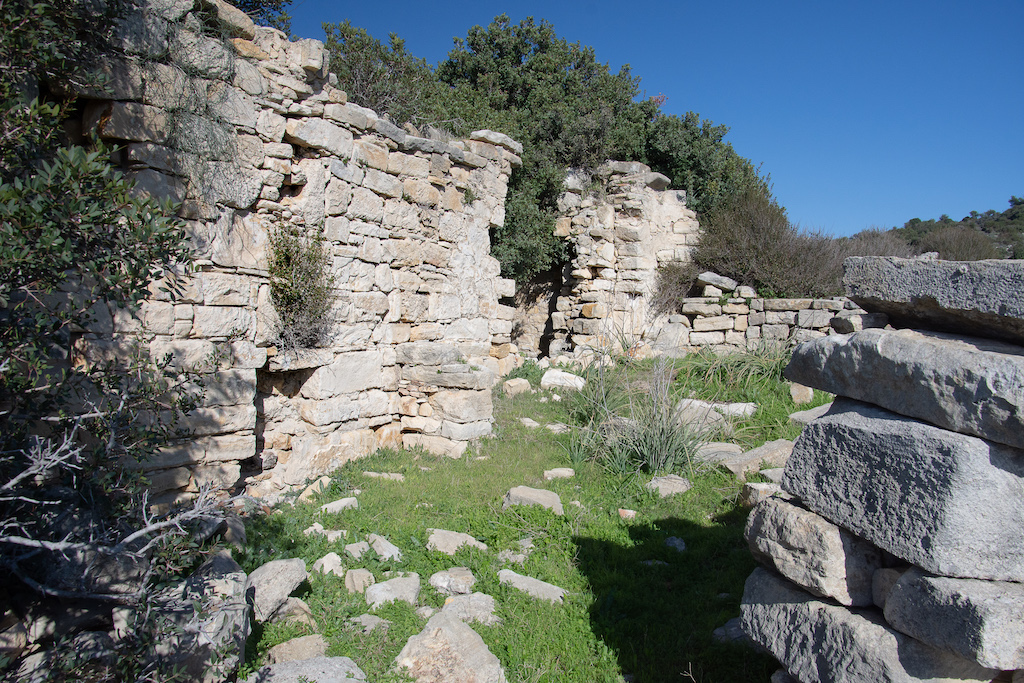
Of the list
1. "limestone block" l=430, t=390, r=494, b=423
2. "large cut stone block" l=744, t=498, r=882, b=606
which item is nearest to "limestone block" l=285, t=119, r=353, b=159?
"limestone block" l=430, t=390, r=494, b=423

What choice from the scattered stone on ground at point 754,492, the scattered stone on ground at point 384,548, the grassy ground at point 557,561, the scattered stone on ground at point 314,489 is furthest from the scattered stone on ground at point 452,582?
the scattered stone on ground at point 754,492

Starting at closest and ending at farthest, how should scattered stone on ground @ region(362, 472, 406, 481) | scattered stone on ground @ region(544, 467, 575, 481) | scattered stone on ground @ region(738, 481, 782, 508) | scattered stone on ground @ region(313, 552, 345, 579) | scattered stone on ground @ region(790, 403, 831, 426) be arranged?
1. scattered stone on ground @ region(313, 552, 345, 579)
2. scattered stone on ground @ region(738, 481, 782, 508)
3. scattered stone on ground @ region(362, 472, 406, 481)
4. scattered stone on ground @ region(544, 467, 575, 481)
5. scattered stone on ground @ region(790, 403, 831, 426)

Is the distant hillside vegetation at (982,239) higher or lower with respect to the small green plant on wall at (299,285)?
higher

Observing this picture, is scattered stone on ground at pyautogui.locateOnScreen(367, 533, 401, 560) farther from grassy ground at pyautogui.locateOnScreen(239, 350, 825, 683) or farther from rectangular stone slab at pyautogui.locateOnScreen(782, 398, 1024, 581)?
rectangular stone slab at pyautogui.locateOnScreen(782, 398, 1024, 581)

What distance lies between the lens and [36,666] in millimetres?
2150

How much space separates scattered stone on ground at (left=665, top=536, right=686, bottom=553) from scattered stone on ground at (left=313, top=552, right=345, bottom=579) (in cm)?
233

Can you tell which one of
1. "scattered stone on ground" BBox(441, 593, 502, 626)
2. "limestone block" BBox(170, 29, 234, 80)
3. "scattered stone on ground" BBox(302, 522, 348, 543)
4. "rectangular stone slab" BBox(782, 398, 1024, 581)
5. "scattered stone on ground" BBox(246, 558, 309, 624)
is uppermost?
"limestone block" BBox(170, 29, 234, 80)

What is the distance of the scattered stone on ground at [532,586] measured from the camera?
354 cm

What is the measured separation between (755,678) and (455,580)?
68.5 inches

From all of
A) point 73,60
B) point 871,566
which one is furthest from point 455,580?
point 73,60

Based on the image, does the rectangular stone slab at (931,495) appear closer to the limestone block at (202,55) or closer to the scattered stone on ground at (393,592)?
the scattered stone on ground at (393,592)

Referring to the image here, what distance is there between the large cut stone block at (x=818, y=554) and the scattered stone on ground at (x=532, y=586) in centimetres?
141

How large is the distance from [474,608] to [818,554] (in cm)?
190

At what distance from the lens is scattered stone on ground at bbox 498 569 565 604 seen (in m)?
3.54
